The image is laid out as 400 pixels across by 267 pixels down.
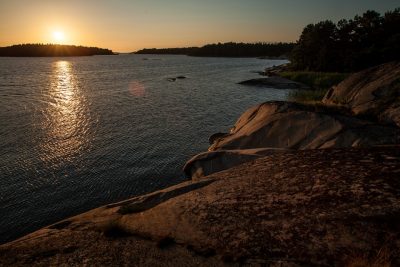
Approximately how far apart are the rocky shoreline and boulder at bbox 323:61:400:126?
10.2 metres

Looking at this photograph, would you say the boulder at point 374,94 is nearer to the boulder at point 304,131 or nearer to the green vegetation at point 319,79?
the boulder at point 304,131

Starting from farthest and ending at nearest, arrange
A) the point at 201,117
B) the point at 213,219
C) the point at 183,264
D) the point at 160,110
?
the point at 160,110, the point at 201,117, the point at 213,219, the point at 183,264

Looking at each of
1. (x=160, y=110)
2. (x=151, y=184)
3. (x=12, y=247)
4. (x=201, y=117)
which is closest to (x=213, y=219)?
(x=12, y=247)

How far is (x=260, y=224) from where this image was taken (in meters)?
8.58

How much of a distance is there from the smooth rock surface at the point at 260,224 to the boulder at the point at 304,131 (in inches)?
215

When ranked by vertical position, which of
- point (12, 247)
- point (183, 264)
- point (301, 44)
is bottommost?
point (12, 247)

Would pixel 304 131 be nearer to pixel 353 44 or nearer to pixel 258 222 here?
pixel 258 222

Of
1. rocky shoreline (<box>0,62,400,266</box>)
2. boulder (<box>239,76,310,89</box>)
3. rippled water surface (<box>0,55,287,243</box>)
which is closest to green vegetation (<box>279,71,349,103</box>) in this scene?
boulder (<box>239,76,310,89</box>)

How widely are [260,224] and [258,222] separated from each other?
0.34ft

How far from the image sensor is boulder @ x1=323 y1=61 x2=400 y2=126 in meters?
20.0

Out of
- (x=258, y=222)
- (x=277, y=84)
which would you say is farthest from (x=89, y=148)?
(x=277, y=84)

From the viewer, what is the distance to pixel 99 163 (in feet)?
77.9

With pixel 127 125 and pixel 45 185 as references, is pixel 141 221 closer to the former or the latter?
pixel 45 185

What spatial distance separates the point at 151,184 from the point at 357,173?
13.4 meters
